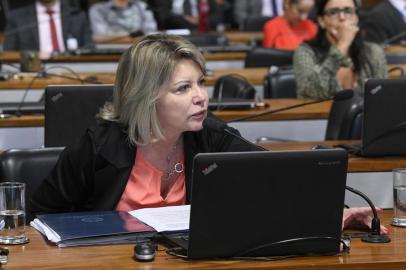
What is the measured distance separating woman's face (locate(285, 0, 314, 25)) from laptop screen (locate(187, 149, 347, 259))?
5.28 meters

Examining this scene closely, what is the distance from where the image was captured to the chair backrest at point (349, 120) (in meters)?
4.44

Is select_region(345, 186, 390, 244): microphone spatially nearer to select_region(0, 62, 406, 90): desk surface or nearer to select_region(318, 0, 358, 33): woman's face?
select_region(318, 0, 358, 33): woman's face

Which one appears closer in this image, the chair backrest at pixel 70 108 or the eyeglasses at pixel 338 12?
the chair backrest at pixel 70 108

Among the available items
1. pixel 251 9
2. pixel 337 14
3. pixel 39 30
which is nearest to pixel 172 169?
pixel 337 14

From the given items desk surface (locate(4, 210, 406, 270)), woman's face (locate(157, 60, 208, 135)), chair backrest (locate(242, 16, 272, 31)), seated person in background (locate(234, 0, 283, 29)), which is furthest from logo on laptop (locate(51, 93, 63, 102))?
seated person in background (locate(234, 0, 283, 29))

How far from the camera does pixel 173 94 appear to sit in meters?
3.09

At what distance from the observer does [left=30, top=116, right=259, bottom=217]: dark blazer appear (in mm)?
3090

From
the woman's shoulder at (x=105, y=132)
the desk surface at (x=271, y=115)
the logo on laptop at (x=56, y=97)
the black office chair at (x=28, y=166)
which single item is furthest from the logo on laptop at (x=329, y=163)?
the desk surface at (x=271, y=115)

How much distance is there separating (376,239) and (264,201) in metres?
0.41

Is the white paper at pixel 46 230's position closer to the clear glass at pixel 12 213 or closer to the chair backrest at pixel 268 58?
the clear glass at pixel 12 213

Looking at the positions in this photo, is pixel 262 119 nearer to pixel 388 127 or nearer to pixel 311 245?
pixel 388 127

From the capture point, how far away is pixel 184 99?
307 centimetres

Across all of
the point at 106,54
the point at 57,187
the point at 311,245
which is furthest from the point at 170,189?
the point at 106,54

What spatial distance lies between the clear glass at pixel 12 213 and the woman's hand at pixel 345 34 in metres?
3.07
